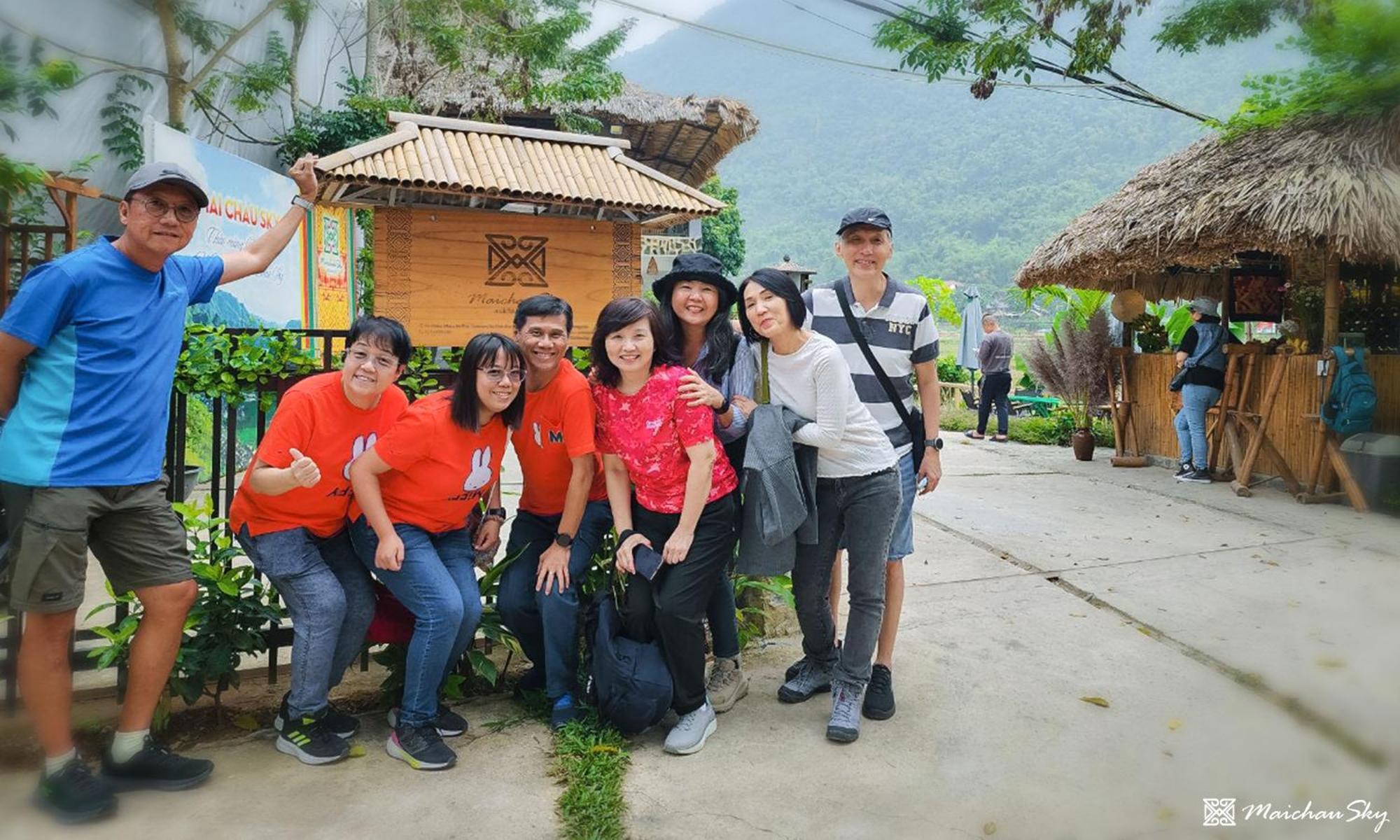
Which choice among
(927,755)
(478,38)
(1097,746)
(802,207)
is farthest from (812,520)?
(802,207)

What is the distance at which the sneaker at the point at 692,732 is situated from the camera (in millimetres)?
2309

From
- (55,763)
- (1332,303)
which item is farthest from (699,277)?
(1332,303)

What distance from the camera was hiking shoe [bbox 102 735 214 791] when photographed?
1988 mm

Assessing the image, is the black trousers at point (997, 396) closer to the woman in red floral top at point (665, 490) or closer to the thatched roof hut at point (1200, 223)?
the thatched roof hut at point (1200, 223)

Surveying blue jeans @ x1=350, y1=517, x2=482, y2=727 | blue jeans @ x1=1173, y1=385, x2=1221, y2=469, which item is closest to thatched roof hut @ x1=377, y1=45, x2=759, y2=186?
blue jeans @ x1=1173, y1=385, x2=1221, y2=469

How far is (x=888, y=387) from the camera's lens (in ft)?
8.48

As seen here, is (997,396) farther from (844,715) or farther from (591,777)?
(591,777)

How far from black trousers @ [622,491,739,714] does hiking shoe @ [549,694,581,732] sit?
0.27 meters

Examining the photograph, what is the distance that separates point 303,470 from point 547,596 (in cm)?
76

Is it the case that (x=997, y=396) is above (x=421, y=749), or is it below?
above

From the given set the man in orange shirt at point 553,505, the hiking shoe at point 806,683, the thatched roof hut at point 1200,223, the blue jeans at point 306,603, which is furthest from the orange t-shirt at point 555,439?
the thatched roof hut at point 1200,223

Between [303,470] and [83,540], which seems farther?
[303,470]

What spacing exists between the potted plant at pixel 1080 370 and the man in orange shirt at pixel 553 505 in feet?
23.2

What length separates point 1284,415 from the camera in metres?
6.36
